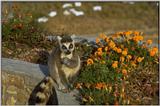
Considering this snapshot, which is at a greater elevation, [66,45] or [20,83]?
[66,45]

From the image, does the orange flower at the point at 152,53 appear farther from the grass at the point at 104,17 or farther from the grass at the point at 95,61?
the grass at the point at 104,17

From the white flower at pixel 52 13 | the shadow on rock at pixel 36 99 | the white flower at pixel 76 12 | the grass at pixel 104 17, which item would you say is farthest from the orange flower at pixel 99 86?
the white flower at pixel 76 12

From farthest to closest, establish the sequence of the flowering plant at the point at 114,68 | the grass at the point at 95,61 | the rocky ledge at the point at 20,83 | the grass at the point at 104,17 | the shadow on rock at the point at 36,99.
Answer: the grass at the point at 104,17
the rocky ledge at the point at 20,83
the shadow on rock at the point at 36,99
the grass at the point at 95,61
the flowering plant at the point at 114,68

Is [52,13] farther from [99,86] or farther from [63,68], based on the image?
[99,86]

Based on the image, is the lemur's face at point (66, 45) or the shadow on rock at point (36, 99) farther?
the lemur's face at point (66, 45)

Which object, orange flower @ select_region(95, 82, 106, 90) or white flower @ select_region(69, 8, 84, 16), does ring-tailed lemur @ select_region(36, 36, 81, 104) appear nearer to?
orange flower @ select_region(95, 82, 106, 90)

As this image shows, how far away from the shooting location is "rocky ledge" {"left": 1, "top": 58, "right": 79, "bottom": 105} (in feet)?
27.0

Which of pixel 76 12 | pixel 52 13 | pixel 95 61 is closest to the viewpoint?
pixel 95 61

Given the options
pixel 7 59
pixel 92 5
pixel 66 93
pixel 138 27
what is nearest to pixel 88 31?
pixel 138 27

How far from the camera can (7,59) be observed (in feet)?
31.3

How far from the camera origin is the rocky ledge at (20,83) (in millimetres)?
8242

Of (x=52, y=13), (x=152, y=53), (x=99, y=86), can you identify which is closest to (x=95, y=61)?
(x=152, y=53)

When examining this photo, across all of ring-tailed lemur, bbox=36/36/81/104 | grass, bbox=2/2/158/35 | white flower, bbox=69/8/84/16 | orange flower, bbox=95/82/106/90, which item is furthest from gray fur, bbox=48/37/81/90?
white flower, bbox=69/8/84/16

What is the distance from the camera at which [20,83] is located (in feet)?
27.7
